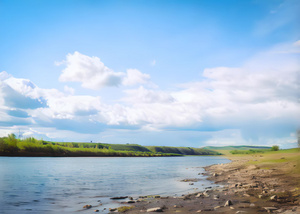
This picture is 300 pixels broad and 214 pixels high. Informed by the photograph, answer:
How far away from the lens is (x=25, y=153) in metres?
174

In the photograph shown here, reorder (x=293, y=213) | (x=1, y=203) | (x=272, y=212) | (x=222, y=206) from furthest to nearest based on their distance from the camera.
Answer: (x=1, y=203), (x=222, y=206), (x=272, y=212), (x=293, y=213)

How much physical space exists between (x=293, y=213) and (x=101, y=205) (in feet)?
48.0

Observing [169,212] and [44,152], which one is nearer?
[169,212]

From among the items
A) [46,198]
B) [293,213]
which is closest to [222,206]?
[293,213]

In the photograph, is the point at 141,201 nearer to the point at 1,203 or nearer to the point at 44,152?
the point at 1,203

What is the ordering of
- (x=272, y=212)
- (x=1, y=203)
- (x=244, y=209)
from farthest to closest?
(x=1, y=203) → (x=244, y=209) → (x=272, y=212)

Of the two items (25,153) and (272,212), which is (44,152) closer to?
(25,153)

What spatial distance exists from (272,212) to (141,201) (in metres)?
10.8

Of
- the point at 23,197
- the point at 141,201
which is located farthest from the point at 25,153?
the point at 141,201

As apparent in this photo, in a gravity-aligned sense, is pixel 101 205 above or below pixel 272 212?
below

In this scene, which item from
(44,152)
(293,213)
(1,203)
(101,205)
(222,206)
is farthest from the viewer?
(44,152)

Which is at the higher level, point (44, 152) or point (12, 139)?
point (12, 139)

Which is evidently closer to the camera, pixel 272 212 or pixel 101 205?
pixel 272 212

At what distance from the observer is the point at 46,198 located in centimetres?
2330
